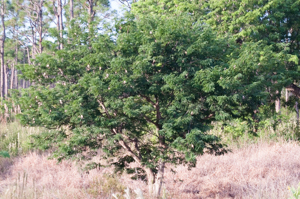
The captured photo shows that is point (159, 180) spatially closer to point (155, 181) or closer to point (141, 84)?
point (155, 181)

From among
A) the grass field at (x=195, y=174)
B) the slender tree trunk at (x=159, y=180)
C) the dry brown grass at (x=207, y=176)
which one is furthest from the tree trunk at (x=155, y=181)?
the dry brown grass at (x=207, y=176)

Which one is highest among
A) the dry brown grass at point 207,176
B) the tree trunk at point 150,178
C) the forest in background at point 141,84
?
the forest in background at point 141,84

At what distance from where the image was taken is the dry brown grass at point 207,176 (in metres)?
7.30

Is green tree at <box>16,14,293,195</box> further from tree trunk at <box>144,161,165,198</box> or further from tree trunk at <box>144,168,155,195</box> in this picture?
tree trunk at <box>144,168,155,195</box>

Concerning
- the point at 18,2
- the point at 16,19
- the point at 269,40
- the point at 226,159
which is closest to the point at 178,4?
the point at 269,40

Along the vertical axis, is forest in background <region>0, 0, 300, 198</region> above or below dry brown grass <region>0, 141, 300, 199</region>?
above

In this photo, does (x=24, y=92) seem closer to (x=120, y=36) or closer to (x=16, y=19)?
(x=120, y=36)

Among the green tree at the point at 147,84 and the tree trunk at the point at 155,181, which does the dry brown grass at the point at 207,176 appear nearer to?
the tree trunk at the point at 155,181

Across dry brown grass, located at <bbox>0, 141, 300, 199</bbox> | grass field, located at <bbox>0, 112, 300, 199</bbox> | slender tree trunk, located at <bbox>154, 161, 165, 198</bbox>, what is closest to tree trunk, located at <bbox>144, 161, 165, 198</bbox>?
slender tree trunk, located at <bbox>154, 161, 165, 198</bbox>

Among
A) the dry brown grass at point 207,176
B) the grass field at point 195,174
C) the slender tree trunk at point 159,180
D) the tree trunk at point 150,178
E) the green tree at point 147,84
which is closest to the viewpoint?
the green tree at point 147,84

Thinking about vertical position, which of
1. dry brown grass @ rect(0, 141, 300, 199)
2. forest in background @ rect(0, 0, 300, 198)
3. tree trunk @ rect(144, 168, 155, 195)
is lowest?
dry brown grass @ rect(0, 141, 300, 199)

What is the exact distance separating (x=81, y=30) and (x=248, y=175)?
20.7 ft

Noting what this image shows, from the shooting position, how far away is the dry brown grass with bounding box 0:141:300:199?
24.0 feet

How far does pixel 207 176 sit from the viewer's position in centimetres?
878
